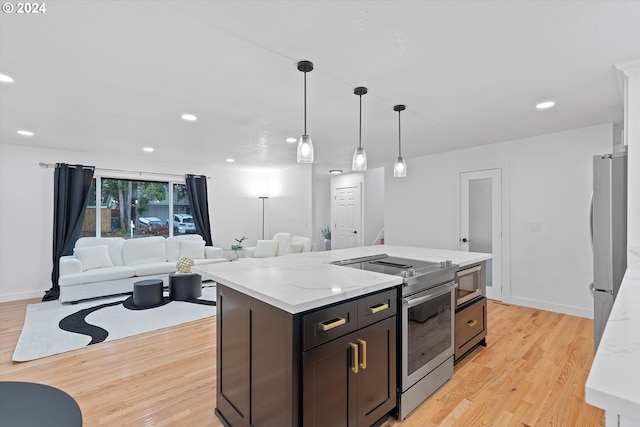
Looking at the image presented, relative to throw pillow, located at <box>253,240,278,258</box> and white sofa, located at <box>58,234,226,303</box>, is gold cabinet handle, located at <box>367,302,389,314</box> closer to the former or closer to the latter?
white sofa, located at <box>58,234,226,303</box>

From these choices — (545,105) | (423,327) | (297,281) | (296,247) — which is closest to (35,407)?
(297,281)

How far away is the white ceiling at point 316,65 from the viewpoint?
162 cm

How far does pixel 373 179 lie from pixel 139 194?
513 centimetres

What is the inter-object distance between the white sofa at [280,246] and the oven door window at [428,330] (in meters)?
3.64

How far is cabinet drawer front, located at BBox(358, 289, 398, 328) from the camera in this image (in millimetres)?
1636

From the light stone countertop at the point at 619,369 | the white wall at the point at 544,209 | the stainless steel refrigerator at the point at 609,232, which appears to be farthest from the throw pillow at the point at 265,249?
the light stone countertop at the point at 619,369

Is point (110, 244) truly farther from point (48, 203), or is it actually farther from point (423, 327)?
point (423, 327)

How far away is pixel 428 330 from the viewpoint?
2.11 meters

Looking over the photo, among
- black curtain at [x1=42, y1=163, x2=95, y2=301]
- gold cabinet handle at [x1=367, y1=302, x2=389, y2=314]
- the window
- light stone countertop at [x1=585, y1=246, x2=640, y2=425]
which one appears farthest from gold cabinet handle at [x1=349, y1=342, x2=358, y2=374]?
the window

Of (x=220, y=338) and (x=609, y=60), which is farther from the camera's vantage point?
(x=609, y=60)

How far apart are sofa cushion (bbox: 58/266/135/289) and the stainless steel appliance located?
12.9 feet

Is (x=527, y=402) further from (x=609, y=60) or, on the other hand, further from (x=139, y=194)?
(x=139, y=194)

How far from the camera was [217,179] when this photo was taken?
671 cm

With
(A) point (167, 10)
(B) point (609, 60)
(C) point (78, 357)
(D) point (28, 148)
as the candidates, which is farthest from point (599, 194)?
(D) point (28, 148)
